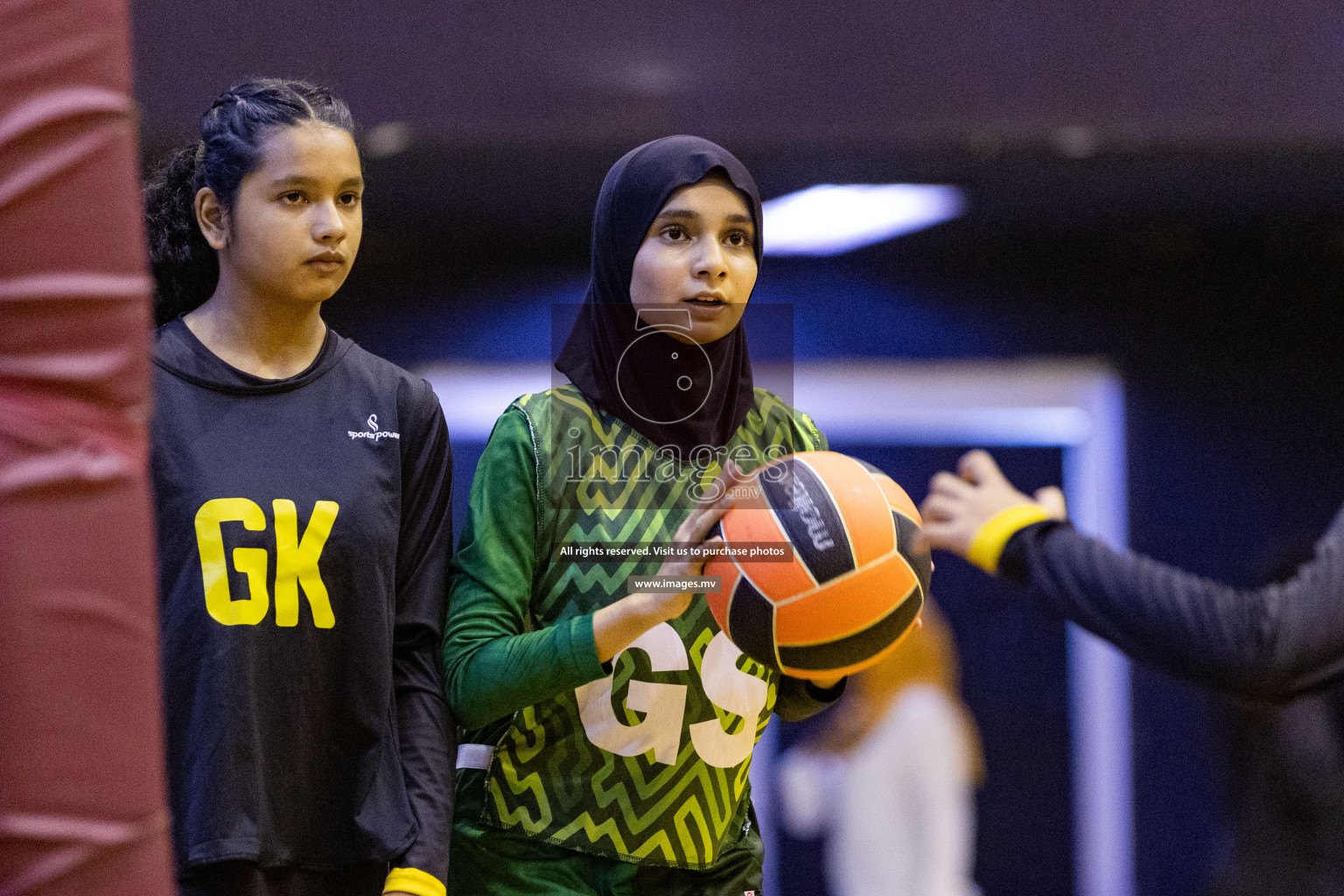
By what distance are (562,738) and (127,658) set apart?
0.76 metres

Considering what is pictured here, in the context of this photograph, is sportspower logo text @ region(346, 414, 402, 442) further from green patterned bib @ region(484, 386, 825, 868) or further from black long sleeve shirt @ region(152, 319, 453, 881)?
green patterned bib @ region(484, 386, 825, 868)

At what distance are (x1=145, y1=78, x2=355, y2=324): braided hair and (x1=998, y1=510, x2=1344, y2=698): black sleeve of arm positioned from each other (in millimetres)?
967

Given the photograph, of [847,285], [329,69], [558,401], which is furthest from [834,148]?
[558,401]

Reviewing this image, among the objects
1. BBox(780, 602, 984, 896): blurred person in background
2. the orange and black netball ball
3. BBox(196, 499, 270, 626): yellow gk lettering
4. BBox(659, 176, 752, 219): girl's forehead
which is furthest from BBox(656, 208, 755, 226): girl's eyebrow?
BBox(780, 602, 984, 896): blurred person in background

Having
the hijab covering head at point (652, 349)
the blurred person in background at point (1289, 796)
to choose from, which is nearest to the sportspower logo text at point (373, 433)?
the hijab covering head at point (652, 349)

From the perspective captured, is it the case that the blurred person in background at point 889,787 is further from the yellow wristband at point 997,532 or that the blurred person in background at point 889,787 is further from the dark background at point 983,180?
the yellow wristband at point 997,532

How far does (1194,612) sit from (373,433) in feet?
3.13

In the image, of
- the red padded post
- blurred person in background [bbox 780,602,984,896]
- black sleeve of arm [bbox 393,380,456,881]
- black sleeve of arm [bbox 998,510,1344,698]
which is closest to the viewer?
the red padded post

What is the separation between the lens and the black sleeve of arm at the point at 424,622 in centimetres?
146

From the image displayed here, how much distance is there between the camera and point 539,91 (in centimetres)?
293

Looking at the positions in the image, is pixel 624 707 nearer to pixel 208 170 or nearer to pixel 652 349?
pixel 652 349

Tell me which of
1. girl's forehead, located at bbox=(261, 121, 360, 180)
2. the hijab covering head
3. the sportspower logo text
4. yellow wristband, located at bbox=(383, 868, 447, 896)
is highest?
girl's forehead, located at bbox=(261, 121, 360, 180)

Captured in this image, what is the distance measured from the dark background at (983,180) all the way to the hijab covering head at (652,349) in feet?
0.52

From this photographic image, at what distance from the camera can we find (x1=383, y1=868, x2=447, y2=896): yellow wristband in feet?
4.54
